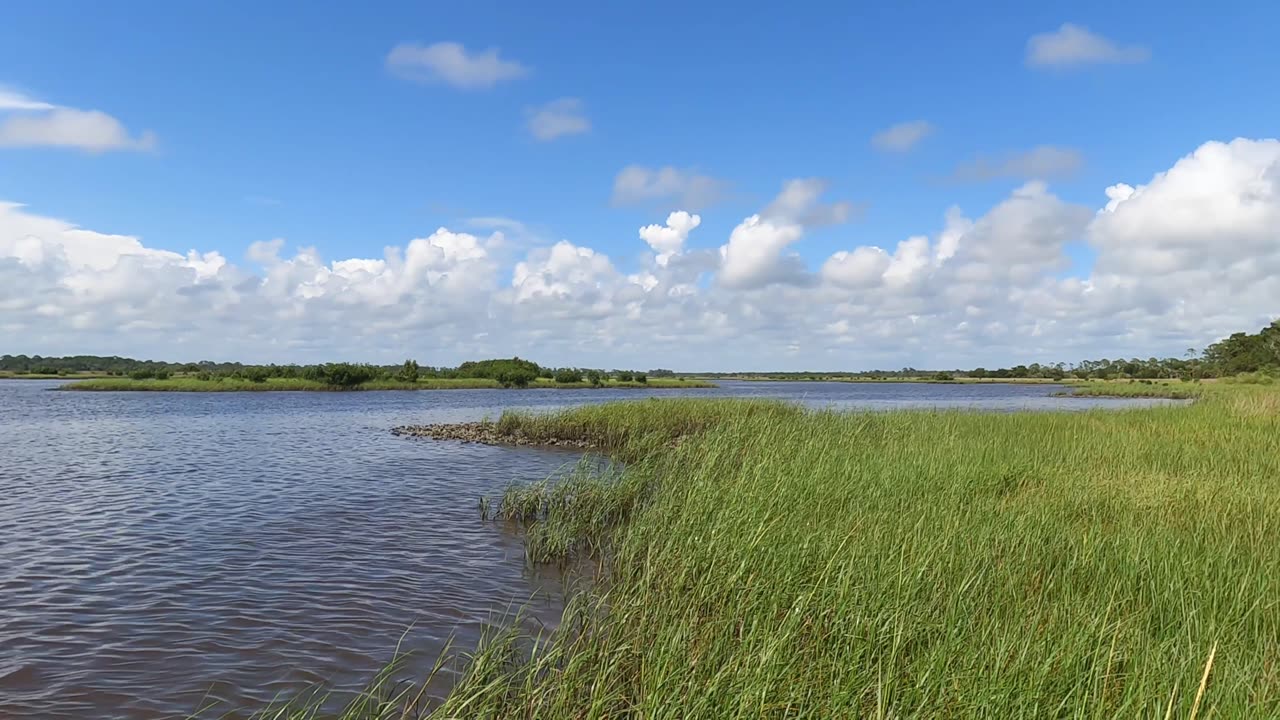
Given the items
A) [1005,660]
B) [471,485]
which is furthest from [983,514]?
[471,485]

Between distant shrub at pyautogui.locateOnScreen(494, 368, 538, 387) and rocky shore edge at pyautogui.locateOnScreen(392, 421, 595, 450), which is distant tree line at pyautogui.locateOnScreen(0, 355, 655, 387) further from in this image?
rocky shore edge at pyautogui.locateOnScreen(392, 421, 595, 450)

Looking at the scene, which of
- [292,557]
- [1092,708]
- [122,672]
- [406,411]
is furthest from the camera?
[406,411]

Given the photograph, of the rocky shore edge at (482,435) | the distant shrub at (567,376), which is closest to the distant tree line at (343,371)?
the distant shrub at (567,376)

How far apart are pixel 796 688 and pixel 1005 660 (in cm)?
133

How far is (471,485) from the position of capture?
751 inches

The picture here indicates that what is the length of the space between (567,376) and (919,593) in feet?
355

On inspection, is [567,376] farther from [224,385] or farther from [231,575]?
[231,575]

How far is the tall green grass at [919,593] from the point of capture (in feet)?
13.6

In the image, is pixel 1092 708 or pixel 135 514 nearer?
pixel 1092 708

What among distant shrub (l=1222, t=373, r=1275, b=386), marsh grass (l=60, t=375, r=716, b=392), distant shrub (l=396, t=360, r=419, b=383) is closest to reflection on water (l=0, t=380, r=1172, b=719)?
marsh grass (l=60, t=375, r=716, b=392)

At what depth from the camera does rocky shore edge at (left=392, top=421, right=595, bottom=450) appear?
95.6ft

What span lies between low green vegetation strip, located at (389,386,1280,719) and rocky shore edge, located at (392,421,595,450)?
15.5 m

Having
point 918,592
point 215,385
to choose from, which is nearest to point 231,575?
point 918,592

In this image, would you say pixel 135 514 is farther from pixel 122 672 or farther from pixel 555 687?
pixel 555 687
